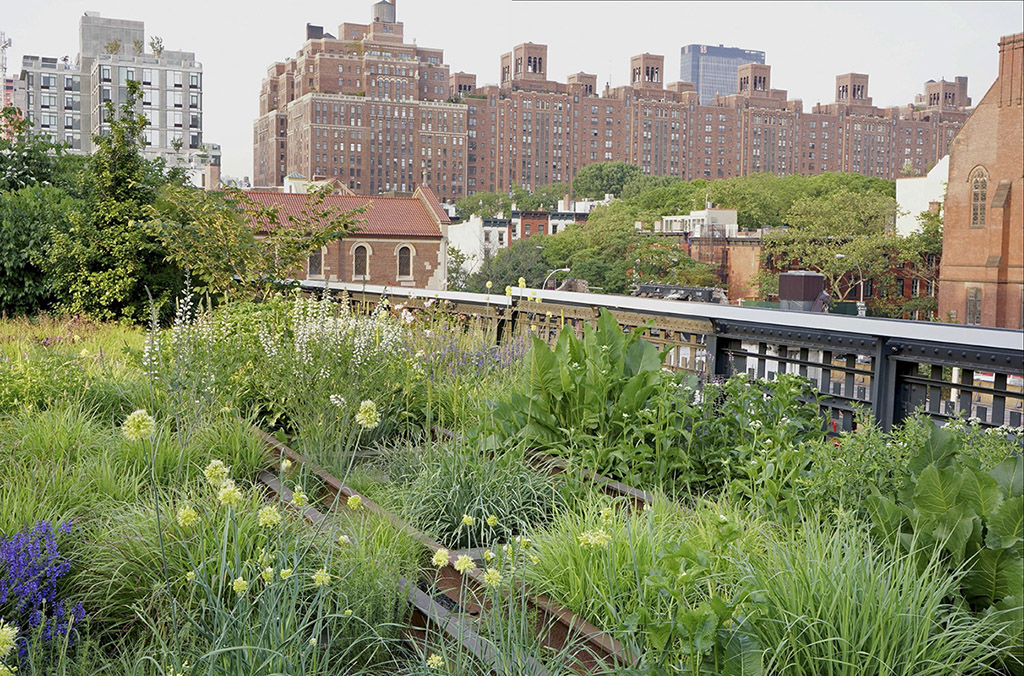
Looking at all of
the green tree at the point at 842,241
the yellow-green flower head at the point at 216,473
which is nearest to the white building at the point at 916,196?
the green tree at the point at 842,241

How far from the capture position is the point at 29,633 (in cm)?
262

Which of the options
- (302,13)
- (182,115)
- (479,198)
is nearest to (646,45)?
(302,13)

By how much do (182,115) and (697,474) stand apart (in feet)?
353

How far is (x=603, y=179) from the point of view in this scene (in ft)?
414

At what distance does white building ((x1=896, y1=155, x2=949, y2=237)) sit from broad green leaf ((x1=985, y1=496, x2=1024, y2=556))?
85689mm

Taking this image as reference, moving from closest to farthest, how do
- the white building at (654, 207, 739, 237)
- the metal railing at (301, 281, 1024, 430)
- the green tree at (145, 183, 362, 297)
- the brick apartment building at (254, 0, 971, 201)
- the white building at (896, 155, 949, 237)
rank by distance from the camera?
1. the metal railing at (301, 281, 1024, 430)
2. the green tree at (145, 183, 362, 297)
3. the white building at (654, 207, 739, 237)
4. the white building at (896, 155, 949, 237)
5. the brick apartment building at (254, 0, 971, 201)

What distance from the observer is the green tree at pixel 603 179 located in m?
126

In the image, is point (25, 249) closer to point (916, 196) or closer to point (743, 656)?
point (743, 656)

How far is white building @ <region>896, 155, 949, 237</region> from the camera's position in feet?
270

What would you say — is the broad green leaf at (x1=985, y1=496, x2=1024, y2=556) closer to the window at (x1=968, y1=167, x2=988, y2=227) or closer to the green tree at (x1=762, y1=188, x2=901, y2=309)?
the green tree at (x1=762, y1=188, x2=901, y2=309)

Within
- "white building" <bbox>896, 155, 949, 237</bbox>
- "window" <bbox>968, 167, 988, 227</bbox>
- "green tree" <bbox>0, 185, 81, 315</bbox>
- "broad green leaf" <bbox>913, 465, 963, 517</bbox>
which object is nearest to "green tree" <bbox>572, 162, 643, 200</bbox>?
"white building" <bbox>896, 155, 949, 237</bbox>

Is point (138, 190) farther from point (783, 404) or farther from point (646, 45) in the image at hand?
point (646, 45)

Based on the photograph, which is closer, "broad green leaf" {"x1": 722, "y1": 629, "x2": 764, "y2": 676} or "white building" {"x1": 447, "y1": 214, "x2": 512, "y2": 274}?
"broad green leaf" {"x1": 722, "y1": 629, "x2": 764, "y2": 676}

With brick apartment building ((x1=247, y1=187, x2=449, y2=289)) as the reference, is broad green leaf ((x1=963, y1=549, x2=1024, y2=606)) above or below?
below
